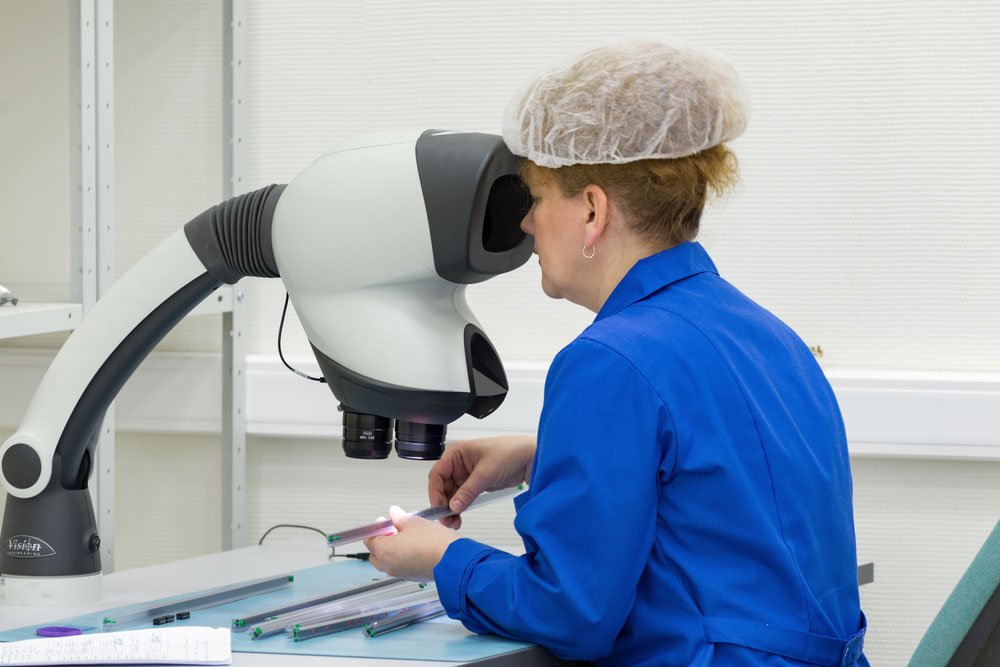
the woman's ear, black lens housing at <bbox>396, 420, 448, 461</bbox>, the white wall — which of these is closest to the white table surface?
black lens housing at <bbox>396, 420, 448, 461</bbox>

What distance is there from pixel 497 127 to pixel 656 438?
0.98m

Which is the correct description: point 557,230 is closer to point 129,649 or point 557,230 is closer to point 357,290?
point 357,290

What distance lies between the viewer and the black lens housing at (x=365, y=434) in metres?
1.11

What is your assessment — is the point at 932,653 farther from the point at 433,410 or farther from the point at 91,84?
the point at 91,84

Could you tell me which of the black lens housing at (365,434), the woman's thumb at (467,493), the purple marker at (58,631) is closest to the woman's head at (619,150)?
the black lens housing at (365,434)

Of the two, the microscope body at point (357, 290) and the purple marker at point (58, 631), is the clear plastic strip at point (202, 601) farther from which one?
the microscope body at point (357, 290)

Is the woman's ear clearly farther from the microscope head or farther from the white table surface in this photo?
the white table surface

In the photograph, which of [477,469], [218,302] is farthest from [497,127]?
[477,469]

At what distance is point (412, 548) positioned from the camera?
1071 mm

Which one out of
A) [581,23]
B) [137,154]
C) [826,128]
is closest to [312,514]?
[137,154]

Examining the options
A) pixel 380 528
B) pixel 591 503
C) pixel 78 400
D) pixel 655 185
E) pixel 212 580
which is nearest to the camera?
pixel 591 503

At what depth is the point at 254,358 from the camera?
181 centimetres

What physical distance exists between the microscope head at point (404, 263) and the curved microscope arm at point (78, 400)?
0.18 m

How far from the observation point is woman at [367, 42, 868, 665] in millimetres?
923
